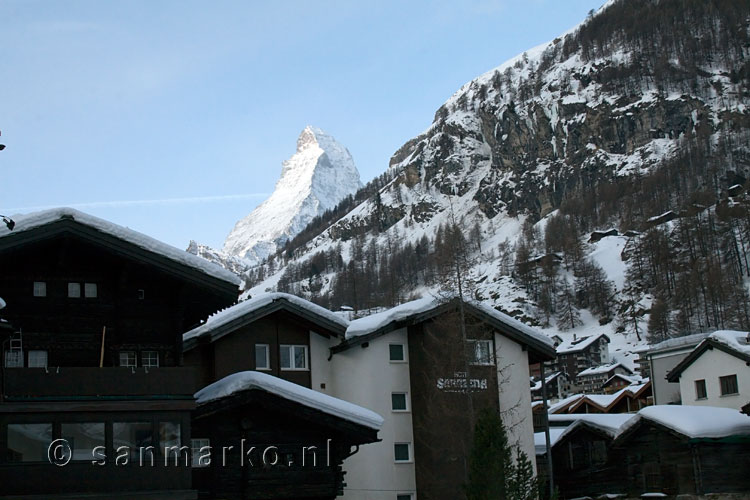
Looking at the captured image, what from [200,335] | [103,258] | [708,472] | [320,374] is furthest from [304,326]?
[708,472]

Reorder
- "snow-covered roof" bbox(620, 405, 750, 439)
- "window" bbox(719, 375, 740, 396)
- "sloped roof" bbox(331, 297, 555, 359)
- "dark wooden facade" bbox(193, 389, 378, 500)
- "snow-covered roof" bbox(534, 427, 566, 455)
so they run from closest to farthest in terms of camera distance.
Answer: "dark wooden facade" bbox(193, 389, 378, 500)
"sloped roof" bbox(331, 297, 555, 359)
"snow-covered roof" bbox(620, 405, 750, 439)
"snow-covered roof" bbox(534, 427, 566, 455)
"window" bbox(719, 375, 740, 396)

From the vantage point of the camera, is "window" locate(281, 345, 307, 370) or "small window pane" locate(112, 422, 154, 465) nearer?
"small window pane" locate(112, 422, 154, 465)

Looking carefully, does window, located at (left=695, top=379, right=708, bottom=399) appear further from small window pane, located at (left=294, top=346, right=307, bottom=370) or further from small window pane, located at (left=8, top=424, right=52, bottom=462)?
small window pane, located at (left=8, top=424, right=52, bottom=462)

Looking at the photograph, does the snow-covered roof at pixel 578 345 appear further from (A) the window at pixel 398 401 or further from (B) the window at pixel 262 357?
(B) the window at pixel 262 357

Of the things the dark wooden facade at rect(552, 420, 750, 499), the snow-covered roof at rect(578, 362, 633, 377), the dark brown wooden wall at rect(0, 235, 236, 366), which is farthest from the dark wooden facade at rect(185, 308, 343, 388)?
the snow-covered roof at rect(578, 362, 633, 377)

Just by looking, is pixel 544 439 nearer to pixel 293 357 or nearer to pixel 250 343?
pixel 293 357

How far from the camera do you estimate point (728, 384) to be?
53.5 meters

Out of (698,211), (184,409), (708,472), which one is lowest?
(708,472)

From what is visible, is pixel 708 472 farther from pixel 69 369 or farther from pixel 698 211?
pixel 698 211

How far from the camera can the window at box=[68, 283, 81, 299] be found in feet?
91.4

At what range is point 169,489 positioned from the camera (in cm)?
2573

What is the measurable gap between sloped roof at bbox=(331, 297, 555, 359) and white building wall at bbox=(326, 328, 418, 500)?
799 millimetres

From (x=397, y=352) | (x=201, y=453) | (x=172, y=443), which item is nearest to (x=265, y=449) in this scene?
(x=201, y=453)

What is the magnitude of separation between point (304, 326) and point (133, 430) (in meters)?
15.3
